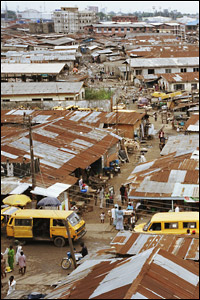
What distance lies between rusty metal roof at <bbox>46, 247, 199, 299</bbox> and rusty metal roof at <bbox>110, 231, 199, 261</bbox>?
108 cm

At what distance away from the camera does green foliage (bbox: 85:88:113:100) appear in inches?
1026

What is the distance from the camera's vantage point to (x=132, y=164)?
16.1 m

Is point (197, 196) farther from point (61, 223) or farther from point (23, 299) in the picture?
point (23, 299)

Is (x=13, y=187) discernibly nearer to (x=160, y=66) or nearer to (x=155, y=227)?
(x=155, y=227)

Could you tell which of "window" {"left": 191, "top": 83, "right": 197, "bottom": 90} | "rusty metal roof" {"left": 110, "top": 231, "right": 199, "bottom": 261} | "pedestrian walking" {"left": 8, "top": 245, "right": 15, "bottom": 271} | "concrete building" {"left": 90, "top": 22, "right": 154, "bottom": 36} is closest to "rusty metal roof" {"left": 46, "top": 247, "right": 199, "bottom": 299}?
"rusty metal roof" {"left": 110, "top": 231, "right": 199, "bottom": 261}

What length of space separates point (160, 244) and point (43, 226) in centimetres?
317

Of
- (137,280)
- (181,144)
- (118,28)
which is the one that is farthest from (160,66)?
(118,28)

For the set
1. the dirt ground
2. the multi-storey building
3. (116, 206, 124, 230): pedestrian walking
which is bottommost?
the dirt ground

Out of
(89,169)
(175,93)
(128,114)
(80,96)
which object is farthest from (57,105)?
(89,169)

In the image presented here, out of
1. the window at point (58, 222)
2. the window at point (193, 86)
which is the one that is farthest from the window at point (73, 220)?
the window at point (193, 86)

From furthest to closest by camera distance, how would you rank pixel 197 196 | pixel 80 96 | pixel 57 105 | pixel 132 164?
1. pixel 80 96
2. pixel 57 105
3. pixel 132 164
4. pixel 197 196

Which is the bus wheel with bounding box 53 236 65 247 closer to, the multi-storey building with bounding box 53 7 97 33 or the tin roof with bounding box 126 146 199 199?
the tin roof with bounding box 126 146 199 199

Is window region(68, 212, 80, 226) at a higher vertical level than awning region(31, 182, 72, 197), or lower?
lower

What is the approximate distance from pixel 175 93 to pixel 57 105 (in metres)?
A: 7.69
